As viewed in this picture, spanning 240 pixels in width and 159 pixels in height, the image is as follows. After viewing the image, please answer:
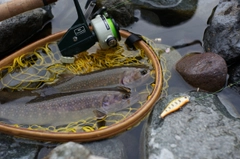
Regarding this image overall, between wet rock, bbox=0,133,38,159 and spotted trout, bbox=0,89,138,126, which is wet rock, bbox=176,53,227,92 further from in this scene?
wet rock, bbox=0,133,38,159

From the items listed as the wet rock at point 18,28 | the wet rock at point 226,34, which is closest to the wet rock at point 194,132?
the wet rock at point 226,34

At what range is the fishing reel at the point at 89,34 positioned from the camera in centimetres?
370

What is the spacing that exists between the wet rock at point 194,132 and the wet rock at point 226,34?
33.3 inches

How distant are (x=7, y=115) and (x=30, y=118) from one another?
26cm

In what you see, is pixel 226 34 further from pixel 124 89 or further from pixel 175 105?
pixel 124 89

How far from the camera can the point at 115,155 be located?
3189mm

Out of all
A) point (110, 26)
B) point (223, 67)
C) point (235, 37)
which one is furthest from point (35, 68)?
point (235, 37)

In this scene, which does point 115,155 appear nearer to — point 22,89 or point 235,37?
point 22,89

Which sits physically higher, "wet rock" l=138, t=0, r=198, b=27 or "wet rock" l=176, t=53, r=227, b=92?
"wet rock" l=138, t=0, r=198, b=27

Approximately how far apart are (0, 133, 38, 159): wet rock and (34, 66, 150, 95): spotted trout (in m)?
0.68

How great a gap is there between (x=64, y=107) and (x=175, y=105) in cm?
130

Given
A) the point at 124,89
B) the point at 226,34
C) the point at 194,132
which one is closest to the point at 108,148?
the point at 124,89

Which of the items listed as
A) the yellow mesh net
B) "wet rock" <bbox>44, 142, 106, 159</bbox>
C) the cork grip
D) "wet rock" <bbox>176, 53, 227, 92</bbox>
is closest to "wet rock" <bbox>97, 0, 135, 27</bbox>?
the yellow mesh net

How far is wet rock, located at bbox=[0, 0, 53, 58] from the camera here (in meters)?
4.41
